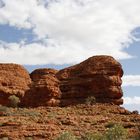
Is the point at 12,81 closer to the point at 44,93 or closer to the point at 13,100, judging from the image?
the point at 13,100

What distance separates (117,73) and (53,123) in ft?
72.4

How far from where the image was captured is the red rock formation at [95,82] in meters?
69.2

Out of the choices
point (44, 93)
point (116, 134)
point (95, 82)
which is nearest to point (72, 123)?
point (116, 134)

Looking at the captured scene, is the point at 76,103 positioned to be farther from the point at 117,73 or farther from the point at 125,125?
the point at 125,125

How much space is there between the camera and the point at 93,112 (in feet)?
190

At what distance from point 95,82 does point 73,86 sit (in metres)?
A: 3.28

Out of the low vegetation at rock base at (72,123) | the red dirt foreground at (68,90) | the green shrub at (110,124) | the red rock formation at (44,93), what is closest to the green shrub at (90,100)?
the red dirt foreground at (68,90)

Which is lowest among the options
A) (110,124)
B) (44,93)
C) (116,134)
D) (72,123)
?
(116,134)

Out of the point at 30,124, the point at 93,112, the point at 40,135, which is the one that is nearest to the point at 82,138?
the point at 40,135

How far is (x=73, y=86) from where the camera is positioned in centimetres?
7106

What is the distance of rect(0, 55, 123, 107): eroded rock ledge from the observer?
6931cm

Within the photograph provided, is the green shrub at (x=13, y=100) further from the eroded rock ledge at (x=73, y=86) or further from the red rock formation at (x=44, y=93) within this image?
the red rock formation at (x=44, y=93)

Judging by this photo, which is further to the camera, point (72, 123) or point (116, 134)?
point (72, 123)

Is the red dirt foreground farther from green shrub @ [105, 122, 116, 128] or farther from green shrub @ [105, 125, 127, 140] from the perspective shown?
green shrub @ [105, 125, 127, 140]
